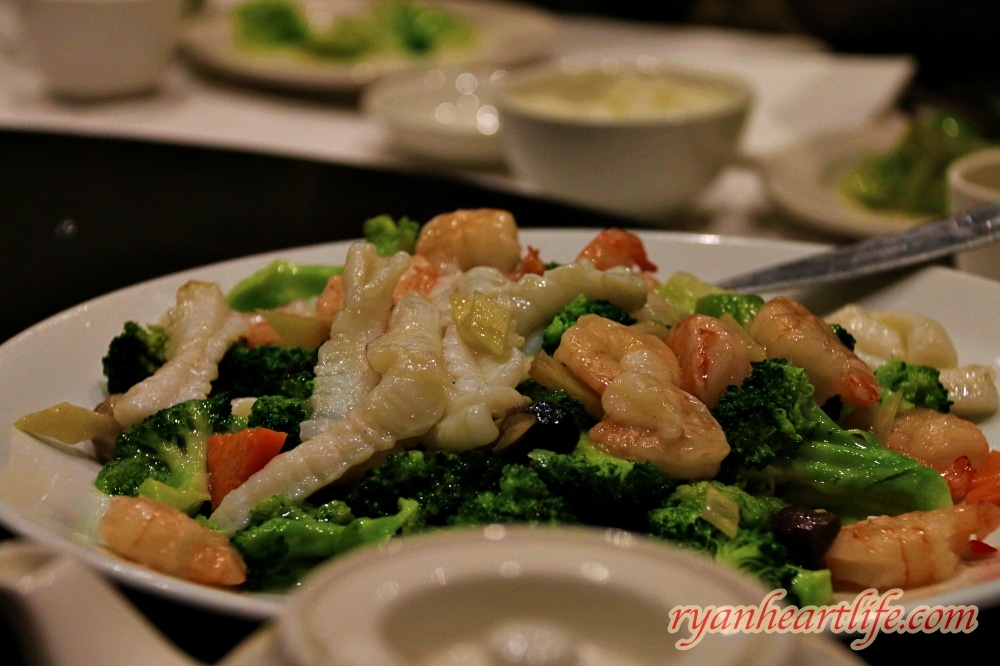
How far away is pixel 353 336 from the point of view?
1847mm

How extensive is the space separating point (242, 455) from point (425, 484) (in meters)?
0.33

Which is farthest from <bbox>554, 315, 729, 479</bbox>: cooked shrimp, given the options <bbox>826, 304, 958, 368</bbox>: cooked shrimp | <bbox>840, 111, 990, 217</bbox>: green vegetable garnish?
<bbox>840, 111, 990, 217</bbox>: green vegetable garnish

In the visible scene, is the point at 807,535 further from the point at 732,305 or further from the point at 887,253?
the point at 887,253

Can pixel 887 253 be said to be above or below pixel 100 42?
below

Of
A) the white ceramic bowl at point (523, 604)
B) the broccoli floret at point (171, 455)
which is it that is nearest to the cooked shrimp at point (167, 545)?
the broccoli floret at point (171, 455)

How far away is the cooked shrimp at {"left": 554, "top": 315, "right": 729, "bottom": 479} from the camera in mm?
1601

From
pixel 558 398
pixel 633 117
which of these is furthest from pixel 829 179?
pixel 558 398

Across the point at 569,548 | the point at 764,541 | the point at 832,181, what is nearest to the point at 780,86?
the point at 832,181

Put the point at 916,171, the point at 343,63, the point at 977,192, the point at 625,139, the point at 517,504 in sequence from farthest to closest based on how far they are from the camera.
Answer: the point at 343,63 < the point at 916,171 < the point at 625,139 < the point at 977,192 < the point at 517,504

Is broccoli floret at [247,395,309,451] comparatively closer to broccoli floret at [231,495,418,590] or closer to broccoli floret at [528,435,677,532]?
broccoli floret at [231,495,418,590]

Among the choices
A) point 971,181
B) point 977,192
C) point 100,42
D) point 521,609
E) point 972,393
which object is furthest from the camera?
point 100,42

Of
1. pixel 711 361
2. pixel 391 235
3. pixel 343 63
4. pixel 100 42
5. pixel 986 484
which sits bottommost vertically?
pixel 986 484

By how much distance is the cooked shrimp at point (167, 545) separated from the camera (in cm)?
141

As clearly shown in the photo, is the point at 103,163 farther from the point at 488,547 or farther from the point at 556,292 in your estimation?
the point at 488,547
